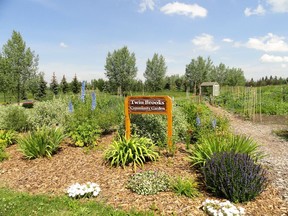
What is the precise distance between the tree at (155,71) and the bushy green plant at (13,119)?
113ft

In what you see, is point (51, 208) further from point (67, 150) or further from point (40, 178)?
point (67, 150)

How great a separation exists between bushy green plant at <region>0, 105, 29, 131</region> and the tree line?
923 centimetres

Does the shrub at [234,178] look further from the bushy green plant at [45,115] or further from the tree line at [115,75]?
the tree line at [115,75]

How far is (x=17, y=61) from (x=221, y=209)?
74.7 feet

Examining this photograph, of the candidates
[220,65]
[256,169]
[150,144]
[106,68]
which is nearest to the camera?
[256,169]

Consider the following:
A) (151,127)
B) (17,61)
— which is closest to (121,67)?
(17,61)

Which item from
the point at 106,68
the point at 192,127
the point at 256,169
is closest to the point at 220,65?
the point at 106,68

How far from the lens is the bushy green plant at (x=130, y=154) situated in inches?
197

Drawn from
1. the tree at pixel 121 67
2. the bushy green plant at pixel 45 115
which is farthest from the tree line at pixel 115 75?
the bushy green plant at pixel 45 115

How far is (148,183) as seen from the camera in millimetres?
4145

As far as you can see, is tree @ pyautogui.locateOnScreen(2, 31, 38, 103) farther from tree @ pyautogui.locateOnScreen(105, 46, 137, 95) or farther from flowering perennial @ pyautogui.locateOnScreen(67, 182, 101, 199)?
flowering perennial @ pyautogui.locateOnScreen(67, 182, 101, 199)

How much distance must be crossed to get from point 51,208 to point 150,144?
277 centimetres

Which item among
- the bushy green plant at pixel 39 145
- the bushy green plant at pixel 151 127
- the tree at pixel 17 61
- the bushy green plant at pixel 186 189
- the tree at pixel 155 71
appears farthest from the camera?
the tree at pixel 155 71

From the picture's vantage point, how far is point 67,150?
20.9 ft
